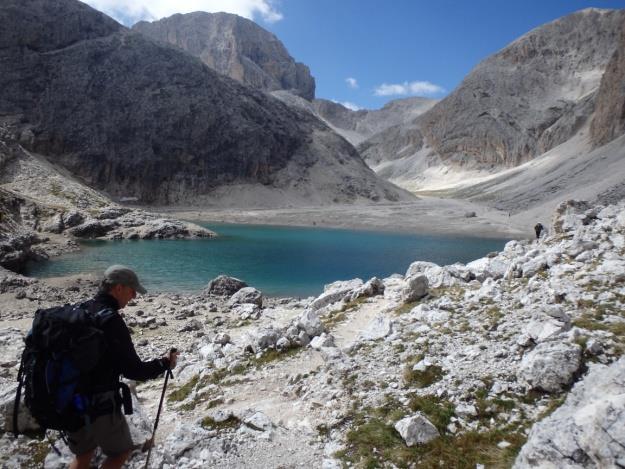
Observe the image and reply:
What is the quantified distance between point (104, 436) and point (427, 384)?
4.59 meters

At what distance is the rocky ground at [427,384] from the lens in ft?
16.1

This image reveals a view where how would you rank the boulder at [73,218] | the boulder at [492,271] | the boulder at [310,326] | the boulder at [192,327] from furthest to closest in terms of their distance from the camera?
the boulder at [73,218]
the boulder at [192,327]
the boulder at [492,271]
the boulder at [310,326]

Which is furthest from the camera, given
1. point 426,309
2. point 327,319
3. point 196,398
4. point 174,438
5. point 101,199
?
point 101,199

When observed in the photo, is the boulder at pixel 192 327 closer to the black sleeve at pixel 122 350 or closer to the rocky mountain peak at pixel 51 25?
the black sleeve at pixel 122 350

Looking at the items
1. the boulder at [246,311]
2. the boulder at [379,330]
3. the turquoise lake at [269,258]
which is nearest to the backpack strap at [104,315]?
the boulder at [379,330]

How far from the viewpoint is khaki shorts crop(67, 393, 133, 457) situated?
427 centimetres

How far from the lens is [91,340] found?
13.0 feet

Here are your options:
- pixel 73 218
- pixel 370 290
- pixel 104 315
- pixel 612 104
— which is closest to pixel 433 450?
pixel 104 315

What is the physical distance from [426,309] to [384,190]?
12539cm

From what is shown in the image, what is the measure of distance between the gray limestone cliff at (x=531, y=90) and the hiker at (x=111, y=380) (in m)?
179

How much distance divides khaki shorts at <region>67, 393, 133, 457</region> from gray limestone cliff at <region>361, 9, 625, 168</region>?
Answer: 179 meters

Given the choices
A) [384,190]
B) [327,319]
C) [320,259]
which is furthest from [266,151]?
[327,319]

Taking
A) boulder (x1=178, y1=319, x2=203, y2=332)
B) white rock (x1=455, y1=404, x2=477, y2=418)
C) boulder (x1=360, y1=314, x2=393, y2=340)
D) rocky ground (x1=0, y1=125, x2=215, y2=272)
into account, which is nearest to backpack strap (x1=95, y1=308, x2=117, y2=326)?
white rock (x1=455, y1=404, x2=477, y2=418)

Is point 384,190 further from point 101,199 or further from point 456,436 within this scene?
point 456,436
